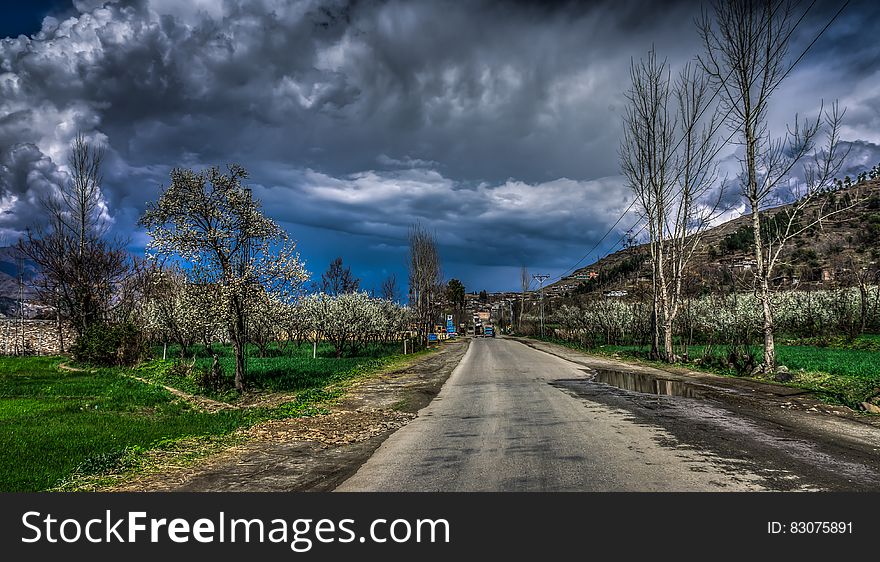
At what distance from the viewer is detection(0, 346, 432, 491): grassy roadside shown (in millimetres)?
6988

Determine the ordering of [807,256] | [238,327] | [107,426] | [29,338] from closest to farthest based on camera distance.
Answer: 1. [107,426]
2. [238,327]
3. [29,338]
4. [807,256]

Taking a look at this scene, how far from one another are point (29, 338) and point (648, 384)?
46.6 meters

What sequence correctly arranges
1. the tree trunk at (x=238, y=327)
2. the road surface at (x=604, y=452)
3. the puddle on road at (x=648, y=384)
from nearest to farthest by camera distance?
the road surface at (x=604, y=452) → the puddle on road at (x=648, y=384) → the tree trunk at (x=238, y=327)

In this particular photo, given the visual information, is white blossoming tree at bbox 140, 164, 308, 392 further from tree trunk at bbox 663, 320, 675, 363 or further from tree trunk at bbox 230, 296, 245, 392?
tree trunk at bbox 663, 320, 675, 363

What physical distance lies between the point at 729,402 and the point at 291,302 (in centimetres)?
1320

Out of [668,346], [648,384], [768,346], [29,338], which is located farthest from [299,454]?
[29,338]

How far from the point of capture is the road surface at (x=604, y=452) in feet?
18.2

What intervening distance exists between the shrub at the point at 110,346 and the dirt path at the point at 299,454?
752 inches

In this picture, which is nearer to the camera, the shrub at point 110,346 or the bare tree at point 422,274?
the shrub at point 110,346

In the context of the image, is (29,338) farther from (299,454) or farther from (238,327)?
(299,454)

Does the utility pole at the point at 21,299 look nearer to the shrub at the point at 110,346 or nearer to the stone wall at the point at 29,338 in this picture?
the stone wall at the point at 29,338

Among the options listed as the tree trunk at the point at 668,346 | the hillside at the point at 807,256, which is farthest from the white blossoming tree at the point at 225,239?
the hillside at the point at 807,256

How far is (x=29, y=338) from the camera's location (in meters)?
40.8
